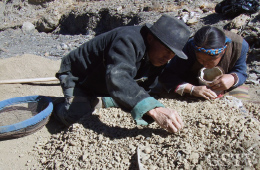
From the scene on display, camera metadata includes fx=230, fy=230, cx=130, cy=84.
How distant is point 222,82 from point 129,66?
4.07 ft

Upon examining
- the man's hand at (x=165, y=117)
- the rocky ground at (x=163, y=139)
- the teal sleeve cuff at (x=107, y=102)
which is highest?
the man's hand at (x=165, y=117)

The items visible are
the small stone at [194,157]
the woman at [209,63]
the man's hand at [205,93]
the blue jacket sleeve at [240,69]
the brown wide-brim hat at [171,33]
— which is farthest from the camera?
the blue jacket sleeve at [240,69]

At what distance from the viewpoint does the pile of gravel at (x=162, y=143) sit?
62.2 inches

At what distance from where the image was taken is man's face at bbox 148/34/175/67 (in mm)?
1939

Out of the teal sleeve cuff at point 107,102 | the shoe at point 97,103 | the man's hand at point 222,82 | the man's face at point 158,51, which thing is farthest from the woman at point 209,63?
the shoe at point 97,103

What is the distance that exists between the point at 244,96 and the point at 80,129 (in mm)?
2210

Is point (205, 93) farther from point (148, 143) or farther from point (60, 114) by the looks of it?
point (60, 114)

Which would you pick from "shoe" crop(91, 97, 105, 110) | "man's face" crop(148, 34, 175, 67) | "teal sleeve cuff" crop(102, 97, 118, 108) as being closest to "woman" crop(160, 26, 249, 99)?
"man's face" crop(148, 34, 175, 67)

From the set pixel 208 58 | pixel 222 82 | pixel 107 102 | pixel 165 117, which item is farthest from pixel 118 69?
pixel 222 82

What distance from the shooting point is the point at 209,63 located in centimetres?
241

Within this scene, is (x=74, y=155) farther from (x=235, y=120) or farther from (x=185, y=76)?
(x=185, y=76)

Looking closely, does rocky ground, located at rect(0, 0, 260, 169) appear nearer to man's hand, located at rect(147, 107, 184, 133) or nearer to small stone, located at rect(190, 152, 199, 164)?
small stone, located at rect(190, 152, 199, 164)

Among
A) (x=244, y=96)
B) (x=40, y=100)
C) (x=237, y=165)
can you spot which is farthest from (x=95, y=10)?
(x=237, y=165)

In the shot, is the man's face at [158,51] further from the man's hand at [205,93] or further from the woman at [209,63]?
the man's hand at [205,93]
